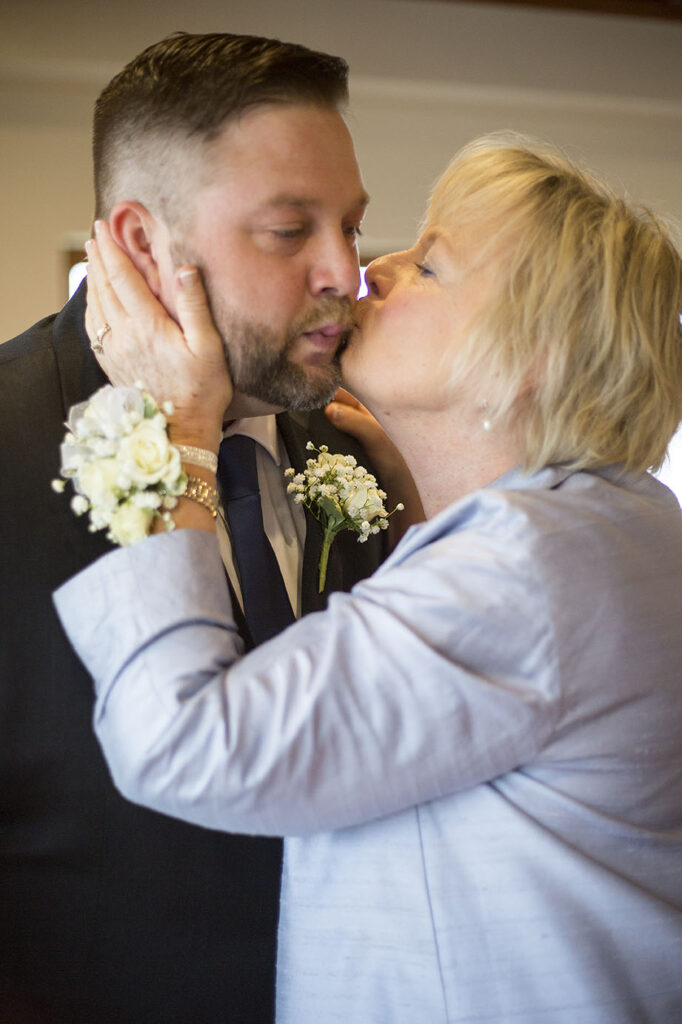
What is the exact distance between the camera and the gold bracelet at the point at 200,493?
1454mm

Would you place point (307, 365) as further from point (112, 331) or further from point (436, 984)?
point (436, 984)

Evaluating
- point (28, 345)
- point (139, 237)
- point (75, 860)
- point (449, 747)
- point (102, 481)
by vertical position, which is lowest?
point (75, 860)

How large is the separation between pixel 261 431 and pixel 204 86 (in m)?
0.56

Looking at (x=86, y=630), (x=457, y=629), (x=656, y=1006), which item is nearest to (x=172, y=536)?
(x=86, y=630)

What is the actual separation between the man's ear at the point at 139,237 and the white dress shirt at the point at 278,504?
0.28m

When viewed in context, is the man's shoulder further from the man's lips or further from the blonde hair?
the blonde hair

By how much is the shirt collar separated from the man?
0.04 feet

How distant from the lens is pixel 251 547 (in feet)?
5.57

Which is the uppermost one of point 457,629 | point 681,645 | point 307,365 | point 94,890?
point 307,365

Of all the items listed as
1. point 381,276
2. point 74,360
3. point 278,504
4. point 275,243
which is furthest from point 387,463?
point 74,360

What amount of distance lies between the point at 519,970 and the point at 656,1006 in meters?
0.19

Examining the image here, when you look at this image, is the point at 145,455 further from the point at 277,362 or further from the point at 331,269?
the point at 331,269

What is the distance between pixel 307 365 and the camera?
5.65ft

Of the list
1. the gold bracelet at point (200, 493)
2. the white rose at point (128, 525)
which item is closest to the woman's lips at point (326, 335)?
the gold bracelet at point (200, 493)
